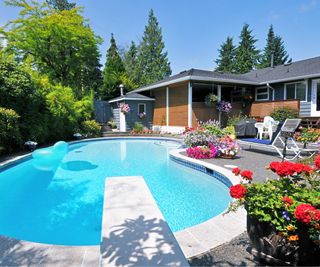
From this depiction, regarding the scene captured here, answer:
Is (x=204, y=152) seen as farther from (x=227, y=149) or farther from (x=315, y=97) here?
(x=315, y=97)

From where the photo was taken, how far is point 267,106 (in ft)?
44.8

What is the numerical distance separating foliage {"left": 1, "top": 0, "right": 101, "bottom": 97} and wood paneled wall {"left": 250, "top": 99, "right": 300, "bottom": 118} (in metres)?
13.9

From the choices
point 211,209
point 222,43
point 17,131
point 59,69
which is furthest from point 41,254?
point 222,43

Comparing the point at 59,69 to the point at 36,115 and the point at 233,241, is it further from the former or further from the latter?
the point at 233,241

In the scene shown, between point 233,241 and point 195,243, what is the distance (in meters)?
0.44

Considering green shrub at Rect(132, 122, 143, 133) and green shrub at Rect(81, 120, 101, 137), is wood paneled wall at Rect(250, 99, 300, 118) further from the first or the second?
green shrub at Rect(81, 120, 101, 137)

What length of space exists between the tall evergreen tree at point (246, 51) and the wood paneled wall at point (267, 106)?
25058mm

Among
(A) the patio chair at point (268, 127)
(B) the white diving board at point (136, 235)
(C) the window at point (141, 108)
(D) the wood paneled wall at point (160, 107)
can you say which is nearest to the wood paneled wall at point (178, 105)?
(D) the wood paneled wall at point (160, 107)

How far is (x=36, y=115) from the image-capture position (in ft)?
33.9

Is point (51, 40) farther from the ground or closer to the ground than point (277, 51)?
closer to the ground

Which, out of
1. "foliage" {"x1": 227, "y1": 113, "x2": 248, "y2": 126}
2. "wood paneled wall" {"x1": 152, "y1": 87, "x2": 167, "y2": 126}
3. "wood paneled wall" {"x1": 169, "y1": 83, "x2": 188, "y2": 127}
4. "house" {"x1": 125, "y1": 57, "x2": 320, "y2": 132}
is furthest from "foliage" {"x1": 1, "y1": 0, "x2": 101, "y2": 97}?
"foliage" {"x1": 227, "y1": 113, "x2": 248, "y2": 126}

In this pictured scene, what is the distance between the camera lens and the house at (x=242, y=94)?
12.4m

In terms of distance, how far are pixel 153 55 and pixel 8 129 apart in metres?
32.5

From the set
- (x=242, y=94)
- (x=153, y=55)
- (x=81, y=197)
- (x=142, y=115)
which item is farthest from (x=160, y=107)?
(x=153, y=55)
